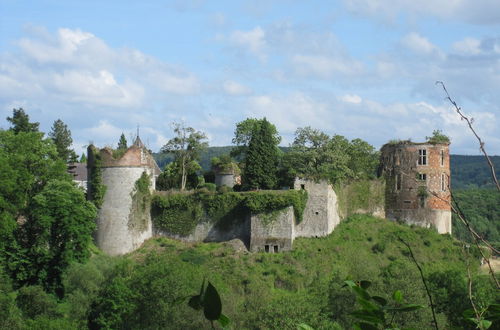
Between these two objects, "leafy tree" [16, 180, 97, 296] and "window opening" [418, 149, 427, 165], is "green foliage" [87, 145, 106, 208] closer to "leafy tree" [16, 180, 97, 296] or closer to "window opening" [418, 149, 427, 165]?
"leafy tree" [16, 180, 97, 296]

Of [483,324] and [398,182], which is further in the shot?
[398,182]

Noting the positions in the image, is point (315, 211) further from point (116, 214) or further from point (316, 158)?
point (116, 214)

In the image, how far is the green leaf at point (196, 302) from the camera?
155 inches

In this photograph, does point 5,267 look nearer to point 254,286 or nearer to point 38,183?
point 38,183

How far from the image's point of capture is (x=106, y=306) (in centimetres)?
3222

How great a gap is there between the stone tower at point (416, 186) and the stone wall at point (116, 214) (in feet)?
58.5

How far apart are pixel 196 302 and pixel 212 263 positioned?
35636 mm

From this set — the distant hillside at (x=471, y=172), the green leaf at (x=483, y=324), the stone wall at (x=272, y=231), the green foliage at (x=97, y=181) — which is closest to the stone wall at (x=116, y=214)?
the green foliage at (x=97, y=181)

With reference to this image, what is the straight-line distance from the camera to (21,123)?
174 ft

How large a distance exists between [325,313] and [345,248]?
13116mm

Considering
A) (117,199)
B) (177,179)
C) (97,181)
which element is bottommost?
(117,199)

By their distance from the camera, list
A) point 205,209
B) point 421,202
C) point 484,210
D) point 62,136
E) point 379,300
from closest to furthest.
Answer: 1. point 379,300
2. point 205,209
3. point 421,202
4. point 62,136
5. point 484,210

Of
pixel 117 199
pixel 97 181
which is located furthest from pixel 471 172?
pixel 97 181

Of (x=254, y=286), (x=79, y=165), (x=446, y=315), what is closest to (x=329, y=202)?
(x=254, y=286)
